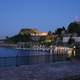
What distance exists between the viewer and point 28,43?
130 metres

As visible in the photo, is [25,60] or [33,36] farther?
[33,36]

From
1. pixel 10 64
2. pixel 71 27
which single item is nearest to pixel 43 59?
pixel 10 64

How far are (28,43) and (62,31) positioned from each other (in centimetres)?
1958

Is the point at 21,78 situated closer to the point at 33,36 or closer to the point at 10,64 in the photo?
the point at 10,64

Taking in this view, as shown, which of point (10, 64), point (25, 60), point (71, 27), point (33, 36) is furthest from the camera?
point (33, 36)

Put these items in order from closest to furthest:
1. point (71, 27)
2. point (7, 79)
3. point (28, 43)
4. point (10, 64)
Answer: point (7, 79) < point (10, 64) < point (71, 27) < point (28, 43)

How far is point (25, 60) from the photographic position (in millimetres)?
21219

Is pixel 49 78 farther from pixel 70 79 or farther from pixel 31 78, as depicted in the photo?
pixel 70 79

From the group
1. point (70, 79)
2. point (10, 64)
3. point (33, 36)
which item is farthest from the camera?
point (33, 36)

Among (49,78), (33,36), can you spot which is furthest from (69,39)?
(49,78)

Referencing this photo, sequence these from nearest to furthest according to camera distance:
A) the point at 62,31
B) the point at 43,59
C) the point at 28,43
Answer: the point at 43,59
the point at 62,31
the point at 28,43

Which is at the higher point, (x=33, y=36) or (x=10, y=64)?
(x=33, y=36)

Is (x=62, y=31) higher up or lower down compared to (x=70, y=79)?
higher up

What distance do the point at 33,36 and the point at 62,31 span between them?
26931 millimetres
